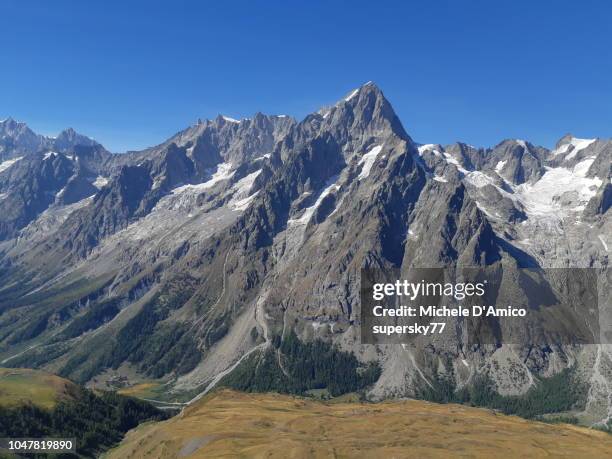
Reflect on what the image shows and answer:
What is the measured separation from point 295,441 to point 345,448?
17.8 metres

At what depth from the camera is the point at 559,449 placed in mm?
191875

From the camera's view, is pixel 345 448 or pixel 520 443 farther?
pixel 520 443

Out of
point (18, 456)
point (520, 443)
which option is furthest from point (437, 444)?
point (18, 456)

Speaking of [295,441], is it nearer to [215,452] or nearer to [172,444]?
[215,452]

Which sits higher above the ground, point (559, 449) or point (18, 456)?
point (559, 449)

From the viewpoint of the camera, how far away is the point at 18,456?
→ 19525cm

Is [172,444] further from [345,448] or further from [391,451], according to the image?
[391,451]

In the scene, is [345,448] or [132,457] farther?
[132,457]

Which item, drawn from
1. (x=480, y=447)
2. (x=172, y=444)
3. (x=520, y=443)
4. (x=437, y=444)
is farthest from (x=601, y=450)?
(x=172, y=444)

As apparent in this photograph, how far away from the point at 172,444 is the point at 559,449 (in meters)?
138

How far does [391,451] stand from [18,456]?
Answer: 134747 mm

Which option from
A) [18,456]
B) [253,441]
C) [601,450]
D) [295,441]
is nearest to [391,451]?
[295,441]

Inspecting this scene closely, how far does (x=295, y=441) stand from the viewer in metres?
183

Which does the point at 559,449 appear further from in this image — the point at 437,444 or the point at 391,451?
the point at 391,451
